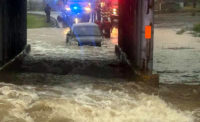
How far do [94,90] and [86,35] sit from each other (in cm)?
1375

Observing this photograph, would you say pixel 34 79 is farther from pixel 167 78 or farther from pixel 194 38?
pixel 194 38

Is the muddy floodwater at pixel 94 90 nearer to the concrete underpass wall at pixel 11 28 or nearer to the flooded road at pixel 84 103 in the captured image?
A: the flooded road at pixel 84 103

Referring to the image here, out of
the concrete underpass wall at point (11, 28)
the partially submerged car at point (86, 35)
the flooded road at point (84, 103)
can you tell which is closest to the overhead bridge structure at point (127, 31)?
the concrete underpass wall at point (11, 28)

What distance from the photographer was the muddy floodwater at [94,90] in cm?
1045

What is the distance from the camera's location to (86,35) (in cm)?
2702

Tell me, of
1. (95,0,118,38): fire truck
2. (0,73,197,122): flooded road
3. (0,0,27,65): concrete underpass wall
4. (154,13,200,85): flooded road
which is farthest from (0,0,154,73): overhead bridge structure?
(95,0,118,38): fire truck

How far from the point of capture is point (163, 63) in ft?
70.3

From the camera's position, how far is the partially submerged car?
26.9 meters

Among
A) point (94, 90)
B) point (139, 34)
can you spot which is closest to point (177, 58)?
point (139, 34)

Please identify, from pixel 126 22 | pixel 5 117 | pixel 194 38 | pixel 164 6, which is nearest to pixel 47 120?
pixel 5 117

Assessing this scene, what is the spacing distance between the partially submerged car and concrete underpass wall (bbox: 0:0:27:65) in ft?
13.6

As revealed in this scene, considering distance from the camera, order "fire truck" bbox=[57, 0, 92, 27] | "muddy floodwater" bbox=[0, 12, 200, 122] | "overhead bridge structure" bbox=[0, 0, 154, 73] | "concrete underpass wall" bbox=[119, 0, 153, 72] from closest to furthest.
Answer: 1. "muddy floodwater" bbox=[0, 12, 200, 122]
2. "concrete underpass wall" bbox=[119, 0, 153, 72]
3. "overhead bridge structure" bbox=[0, 0, 154, 73]
4. "fire truck" bbox=[57, 0, 92, 27]

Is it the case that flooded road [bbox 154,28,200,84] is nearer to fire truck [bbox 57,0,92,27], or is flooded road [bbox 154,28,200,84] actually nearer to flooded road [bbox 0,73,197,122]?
flooded road [bbox 0,73,197,122]

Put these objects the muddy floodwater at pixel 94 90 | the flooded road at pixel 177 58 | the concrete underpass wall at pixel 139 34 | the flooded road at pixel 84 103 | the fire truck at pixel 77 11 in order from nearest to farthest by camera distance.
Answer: the flooded road at pixel 84 103, the muddy floodwater at pixel 94 90, the concrete underpass wall at pixel 139 34, the flooded road at pixel 177 58, the fire truck at pixel 77 11
